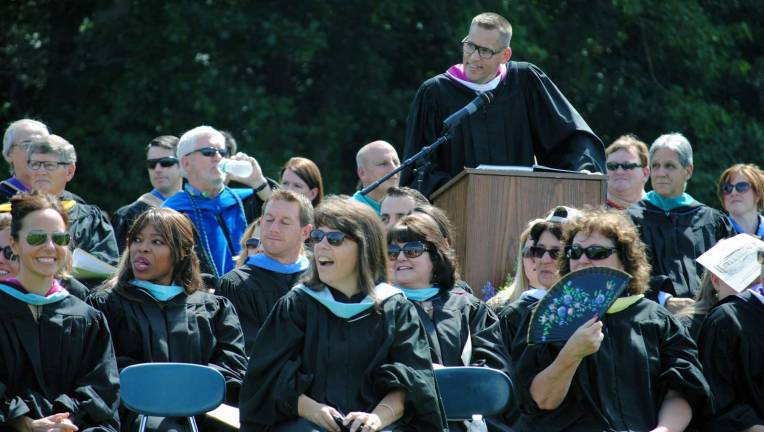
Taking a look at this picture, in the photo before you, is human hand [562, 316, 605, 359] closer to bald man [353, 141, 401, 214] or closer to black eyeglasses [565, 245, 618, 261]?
black eyeglasses [565, 245, 618, 261]

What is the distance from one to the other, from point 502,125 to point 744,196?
1924mm

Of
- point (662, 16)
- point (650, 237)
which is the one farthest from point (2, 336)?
point (662, 16)

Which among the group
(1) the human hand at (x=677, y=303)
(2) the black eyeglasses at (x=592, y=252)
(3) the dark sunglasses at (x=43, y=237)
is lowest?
(1) the human hand at (x=677, y=303)

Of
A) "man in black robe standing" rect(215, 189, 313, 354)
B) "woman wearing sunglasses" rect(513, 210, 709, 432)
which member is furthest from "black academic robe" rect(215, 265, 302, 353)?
"woman wearing sunglasses" rect(513, 210, 709, 432)

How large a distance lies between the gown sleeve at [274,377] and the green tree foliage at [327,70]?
9.95 meters

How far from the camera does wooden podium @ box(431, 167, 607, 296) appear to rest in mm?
8031

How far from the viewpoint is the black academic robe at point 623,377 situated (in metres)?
6.12

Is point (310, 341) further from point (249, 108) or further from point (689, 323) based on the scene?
point (249, 108)

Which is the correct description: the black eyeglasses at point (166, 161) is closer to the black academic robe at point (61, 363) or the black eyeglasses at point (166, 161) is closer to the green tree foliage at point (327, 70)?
the black academic robe at point (61, 363)

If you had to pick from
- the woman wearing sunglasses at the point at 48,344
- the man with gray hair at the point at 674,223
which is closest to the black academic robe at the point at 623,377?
the woman wearing sunglasses at the point at 48,344

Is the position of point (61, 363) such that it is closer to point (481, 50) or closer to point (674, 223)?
point (481, 50)

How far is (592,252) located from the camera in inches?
249

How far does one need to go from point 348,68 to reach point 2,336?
11796 mm

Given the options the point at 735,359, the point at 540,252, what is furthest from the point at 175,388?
the point at 735,359
